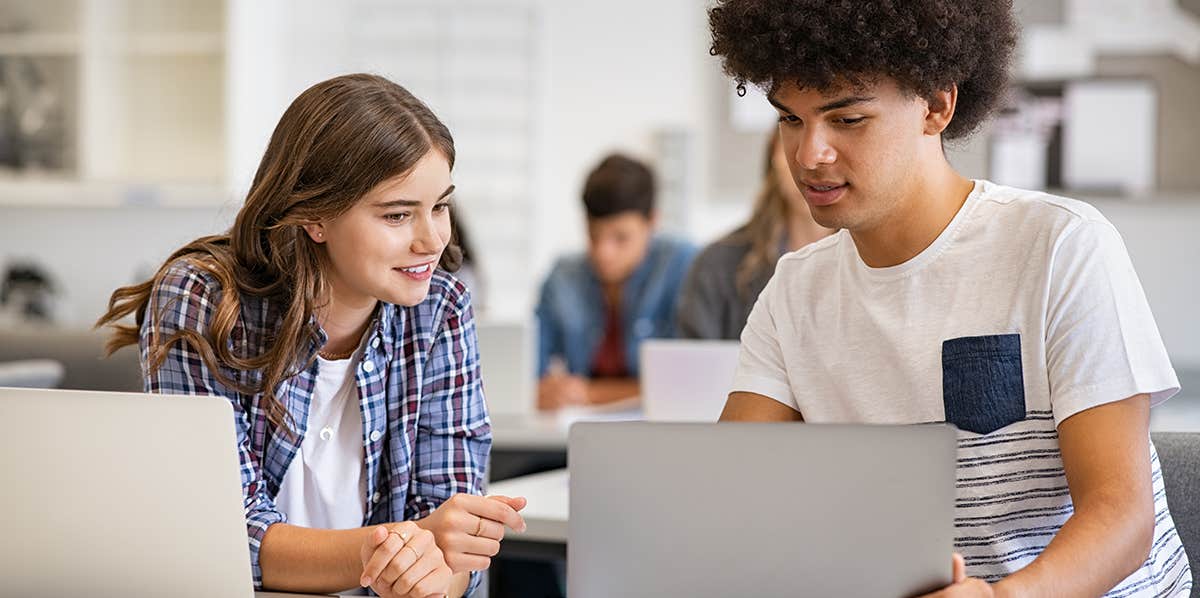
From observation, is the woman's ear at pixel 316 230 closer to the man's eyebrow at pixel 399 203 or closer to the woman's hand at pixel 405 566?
the man's eyebrow at pixel 399 203

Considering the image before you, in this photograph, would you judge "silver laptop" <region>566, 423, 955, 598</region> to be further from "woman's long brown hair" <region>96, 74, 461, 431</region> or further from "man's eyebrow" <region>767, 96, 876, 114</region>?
"woman's long brown hair" <region>96, 74, 461, 431</region>

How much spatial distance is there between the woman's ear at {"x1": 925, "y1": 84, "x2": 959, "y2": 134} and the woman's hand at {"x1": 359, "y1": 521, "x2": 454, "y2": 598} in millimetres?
689

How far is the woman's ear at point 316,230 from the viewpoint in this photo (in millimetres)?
1563

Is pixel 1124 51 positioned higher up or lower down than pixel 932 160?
higher up

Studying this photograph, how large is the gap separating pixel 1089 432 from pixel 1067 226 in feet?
A: 0.72

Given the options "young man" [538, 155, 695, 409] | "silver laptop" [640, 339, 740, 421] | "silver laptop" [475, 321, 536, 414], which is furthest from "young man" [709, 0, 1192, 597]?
"young man" [538, 155, 695, 409]

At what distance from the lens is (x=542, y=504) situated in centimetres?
199

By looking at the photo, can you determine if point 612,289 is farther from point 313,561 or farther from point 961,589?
point 961,589

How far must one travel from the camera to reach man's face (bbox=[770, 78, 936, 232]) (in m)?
1.33

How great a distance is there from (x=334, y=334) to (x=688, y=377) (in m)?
0.98

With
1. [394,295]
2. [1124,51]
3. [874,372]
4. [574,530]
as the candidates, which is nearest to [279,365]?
[394,295]

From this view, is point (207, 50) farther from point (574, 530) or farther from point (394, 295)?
point (574, 530)

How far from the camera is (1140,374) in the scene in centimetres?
121

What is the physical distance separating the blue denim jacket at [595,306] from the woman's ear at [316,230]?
2.00 meters
